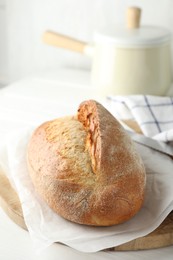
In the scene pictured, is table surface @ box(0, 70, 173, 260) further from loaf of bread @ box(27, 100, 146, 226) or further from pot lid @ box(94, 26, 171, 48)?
pot lid @ box(94, 26, 171, 48)

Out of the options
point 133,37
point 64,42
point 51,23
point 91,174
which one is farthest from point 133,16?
point 91,174

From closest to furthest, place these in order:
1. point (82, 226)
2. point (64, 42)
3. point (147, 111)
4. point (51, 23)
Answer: point (82, 226)
point (147, 111)
point (64, 42)
point (51, 23)

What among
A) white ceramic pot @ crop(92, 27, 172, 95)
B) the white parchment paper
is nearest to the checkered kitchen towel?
white ceramic pot @ crop(92, 27, 172, 95)

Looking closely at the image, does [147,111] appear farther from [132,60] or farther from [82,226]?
[82,226]

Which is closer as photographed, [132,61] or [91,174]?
[91,174]

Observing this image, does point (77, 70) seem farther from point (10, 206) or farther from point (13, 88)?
point (10, 206)

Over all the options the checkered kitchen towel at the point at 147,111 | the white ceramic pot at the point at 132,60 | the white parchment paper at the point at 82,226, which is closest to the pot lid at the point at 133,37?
the white ceramic pot at the point at 132,60
